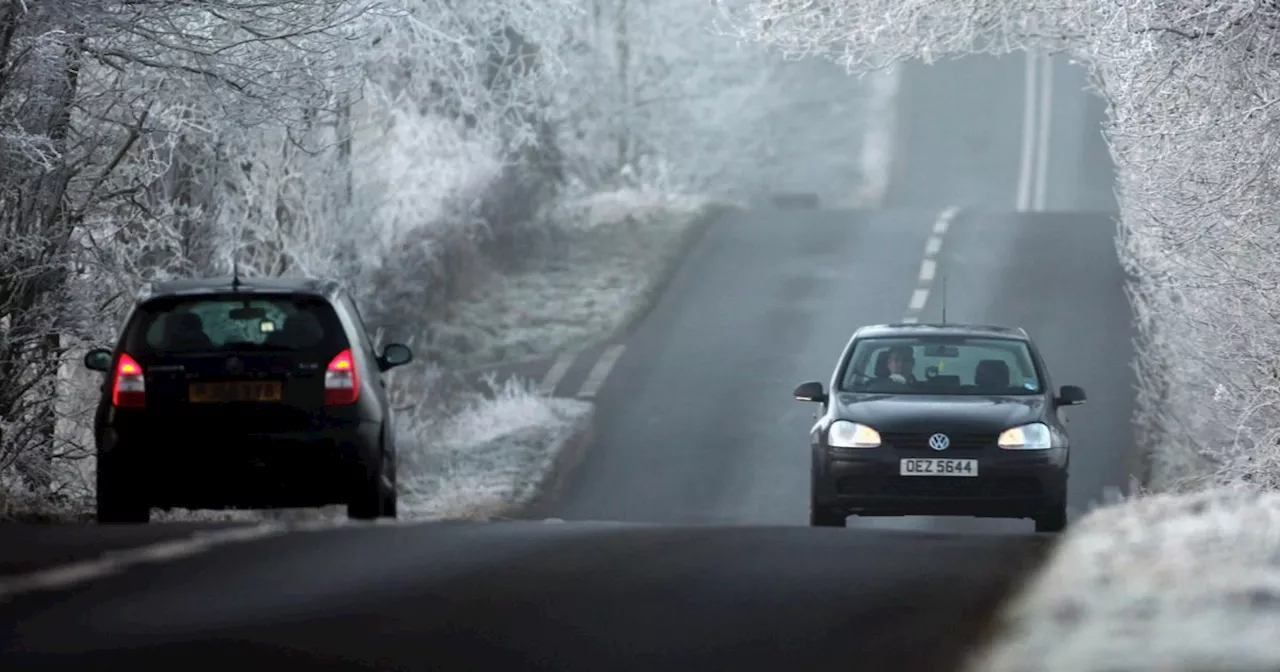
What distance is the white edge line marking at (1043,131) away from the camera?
212ft

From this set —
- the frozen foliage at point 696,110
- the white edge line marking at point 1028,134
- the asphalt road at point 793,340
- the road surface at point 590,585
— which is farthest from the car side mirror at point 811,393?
the white edge line marking at point 1028,134

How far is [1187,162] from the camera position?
1761cm

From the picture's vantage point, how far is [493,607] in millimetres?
9578

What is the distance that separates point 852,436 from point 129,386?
15.5ft

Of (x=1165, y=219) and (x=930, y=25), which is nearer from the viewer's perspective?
(x=1165, y=219)

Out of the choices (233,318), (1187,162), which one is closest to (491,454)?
(1187,162)

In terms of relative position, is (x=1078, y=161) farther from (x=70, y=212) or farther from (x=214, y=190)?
(x=70, y=212)

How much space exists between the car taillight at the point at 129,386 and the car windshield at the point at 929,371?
5.09 meters

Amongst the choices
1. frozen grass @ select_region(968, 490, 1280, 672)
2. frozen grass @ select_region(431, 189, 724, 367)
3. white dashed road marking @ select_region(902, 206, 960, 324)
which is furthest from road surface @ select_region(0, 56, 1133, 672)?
frozen grass @ select_region(431, 189, 724, 367)

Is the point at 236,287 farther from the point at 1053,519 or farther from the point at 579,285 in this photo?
the point at 579,285

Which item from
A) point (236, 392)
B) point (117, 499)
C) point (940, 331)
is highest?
point (940, 331)

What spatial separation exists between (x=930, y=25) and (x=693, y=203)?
2027 cm

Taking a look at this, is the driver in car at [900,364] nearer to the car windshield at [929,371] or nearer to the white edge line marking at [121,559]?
the car windshield at [929,371]

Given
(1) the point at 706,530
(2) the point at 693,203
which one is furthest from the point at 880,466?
(2) the point at 693,203
